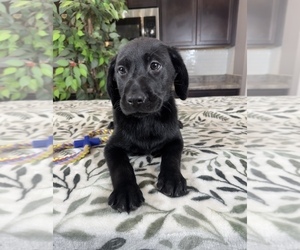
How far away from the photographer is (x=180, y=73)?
964mm

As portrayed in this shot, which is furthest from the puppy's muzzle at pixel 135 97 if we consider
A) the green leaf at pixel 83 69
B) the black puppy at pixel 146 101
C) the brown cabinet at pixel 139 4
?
the brown cabinet at pixel 139 4

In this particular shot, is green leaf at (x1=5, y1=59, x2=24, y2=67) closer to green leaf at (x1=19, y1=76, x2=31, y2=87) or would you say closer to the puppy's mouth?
green leaf at (x1=19, y1=76, x2=31, y2=87)

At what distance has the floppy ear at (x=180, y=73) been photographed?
951 millimetres

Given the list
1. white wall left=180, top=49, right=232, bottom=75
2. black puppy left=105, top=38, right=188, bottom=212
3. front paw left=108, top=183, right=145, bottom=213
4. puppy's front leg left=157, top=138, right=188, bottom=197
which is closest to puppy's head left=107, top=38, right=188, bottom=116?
black puppy left=105, top=38, right=188, bottom=212

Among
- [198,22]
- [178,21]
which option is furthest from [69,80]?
[198,22]

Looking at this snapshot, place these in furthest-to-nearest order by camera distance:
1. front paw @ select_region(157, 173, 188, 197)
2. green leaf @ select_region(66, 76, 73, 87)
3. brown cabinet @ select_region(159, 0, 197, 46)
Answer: brown cabinet @ select_region(159, 0, 197, 46) < green leaf @ select_region(66, 76, 73, 87) < front paw @ select_region(157, 173, 188, 197)

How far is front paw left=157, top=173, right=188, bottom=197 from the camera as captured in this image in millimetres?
533

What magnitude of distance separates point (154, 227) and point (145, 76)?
53cm

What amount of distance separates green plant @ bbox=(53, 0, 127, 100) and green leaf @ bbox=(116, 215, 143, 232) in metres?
1.22

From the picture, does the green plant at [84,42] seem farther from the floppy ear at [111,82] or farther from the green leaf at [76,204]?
the green leaf at [76,204]

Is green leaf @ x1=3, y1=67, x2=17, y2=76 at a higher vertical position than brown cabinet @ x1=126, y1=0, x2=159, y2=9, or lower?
lower

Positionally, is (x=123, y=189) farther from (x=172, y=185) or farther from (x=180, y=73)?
(x=180, y=73)

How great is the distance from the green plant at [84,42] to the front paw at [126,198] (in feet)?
3.75

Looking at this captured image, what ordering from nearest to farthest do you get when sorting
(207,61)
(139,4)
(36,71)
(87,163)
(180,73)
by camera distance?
(36,71) → (87,163) → (180,73) → (139,4) → (207,61)
